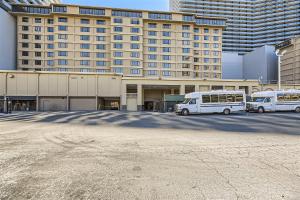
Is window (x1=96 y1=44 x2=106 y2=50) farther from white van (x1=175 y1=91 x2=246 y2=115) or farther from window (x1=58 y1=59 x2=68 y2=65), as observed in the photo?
white van (x1=175 y1=91 x2=246 y2=115)

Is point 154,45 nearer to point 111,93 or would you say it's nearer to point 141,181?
point 111,93

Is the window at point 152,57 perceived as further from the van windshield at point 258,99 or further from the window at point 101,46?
the van windshield at point 258,99

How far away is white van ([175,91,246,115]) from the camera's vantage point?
21.8 m

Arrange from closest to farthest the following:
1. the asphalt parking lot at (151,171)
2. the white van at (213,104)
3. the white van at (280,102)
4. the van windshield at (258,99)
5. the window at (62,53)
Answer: the asphalt parking lot at (151,171), the white van at (213,104), the white van at (280,102), the van windshield at (258,99), the window at (62,53)

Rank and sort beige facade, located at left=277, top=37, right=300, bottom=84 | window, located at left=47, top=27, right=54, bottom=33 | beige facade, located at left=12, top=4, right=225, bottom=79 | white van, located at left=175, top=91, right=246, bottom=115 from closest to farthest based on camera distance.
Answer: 1. white van, located at left=175, top=91, right=246, bottom=115
2. beige facade, located at left=12, top=4, right=225, bottom=79
3. window, located at left=47, top=27, right=54, bottom=33
4. beige facade, located at left=277, top=37, right=300, bottom=84

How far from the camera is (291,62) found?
69.8 meters

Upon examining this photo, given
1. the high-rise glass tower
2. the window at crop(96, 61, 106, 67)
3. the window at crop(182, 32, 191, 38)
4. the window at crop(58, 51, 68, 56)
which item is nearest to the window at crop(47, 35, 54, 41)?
the window at crop(58, 51, 68, 56)

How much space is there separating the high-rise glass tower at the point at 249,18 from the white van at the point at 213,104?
322 feet

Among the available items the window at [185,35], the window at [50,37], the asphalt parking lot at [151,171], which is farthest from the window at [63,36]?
the asphalt parking lot at [151,171]

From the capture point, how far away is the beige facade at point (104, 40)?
53.6 meters

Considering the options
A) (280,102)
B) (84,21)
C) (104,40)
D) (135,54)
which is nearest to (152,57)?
(135,54)

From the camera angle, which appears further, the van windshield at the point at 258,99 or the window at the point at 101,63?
the window at the point at 101,63

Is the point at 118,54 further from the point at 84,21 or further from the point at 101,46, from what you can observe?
the point at 84,21

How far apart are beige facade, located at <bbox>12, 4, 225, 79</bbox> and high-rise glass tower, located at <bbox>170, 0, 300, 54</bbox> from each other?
57.9m
